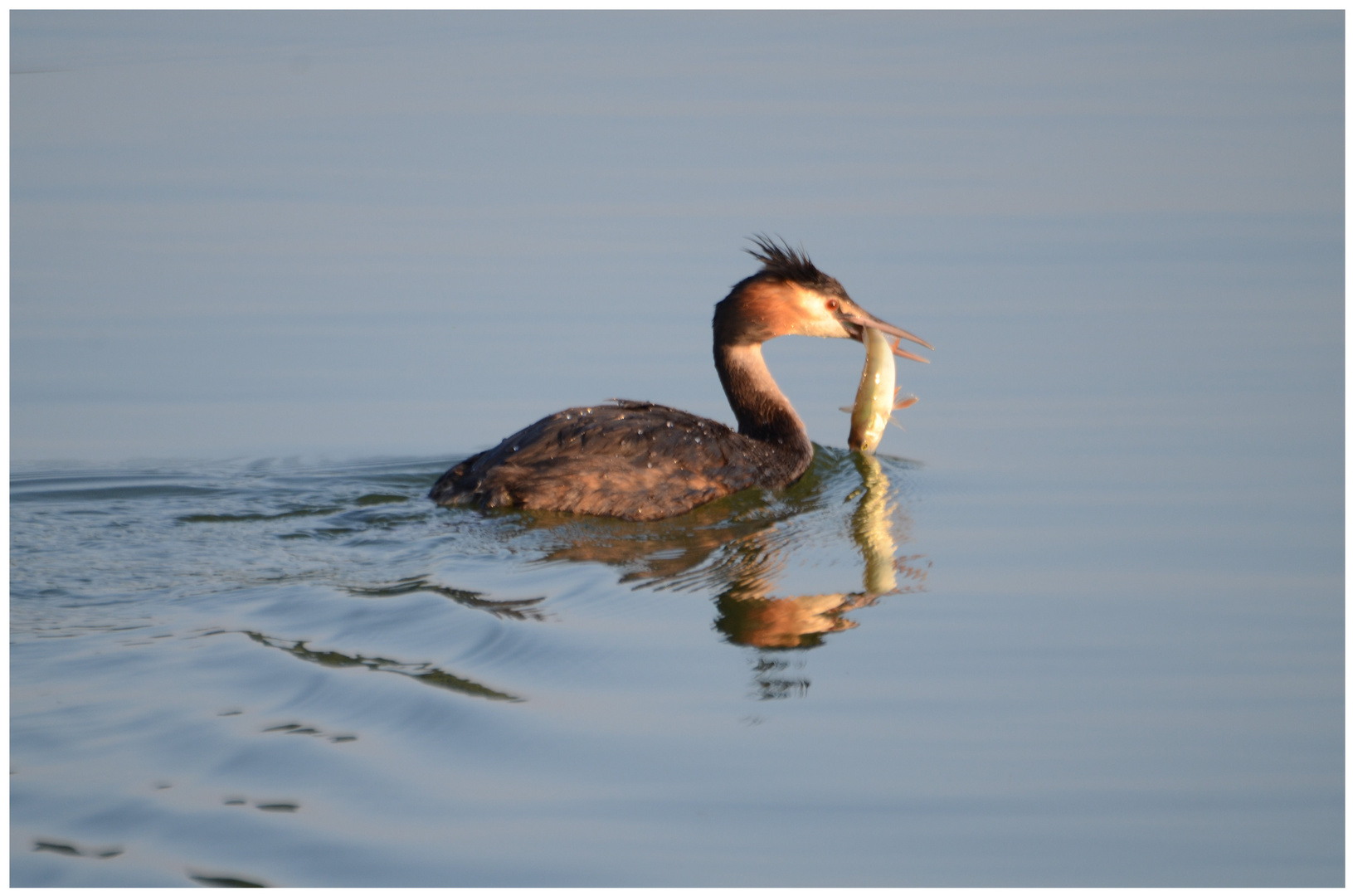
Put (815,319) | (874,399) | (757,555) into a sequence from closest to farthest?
(757,555) < (874,399) < (815,319)

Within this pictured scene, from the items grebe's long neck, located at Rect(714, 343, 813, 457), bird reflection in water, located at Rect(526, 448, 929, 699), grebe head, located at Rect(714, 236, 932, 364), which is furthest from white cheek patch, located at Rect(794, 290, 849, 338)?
bird reflection in water, located at Rect(526, 448, 929, 699)

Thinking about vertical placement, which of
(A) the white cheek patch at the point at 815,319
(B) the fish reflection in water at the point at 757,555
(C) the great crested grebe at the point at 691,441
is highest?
(A) the white cheek patch at the point at 815,319

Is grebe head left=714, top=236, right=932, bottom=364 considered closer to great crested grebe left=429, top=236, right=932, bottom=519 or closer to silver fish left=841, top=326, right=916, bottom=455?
great crested grebe left=429, top=236, right=932, bottom=519

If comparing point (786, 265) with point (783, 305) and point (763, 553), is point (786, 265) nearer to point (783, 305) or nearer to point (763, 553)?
point (783, 305)

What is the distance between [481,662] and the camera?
5.57 meters

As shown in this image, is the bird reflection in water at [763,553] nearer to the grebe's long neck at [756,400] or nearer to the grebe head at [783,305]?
the grebe's long neck at [756,400]

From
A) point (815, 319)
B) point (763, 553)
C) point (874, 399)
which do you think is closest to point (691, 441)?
point (763, 553)

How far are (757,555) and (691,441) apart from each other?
982 millimetres

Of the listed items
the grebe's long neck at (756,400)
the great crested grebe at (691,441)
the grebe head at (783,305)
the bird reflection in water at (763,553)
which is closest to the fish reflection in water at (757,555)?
the bird reflection in water at (763,553)

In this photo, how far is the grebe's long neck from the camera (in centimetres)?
863

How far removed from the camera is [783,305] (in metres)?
8.82

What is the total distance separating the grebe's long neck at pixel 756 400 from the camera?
863 cm

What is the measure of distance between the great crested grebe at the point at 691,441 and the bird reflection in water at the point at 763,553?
0.35ft

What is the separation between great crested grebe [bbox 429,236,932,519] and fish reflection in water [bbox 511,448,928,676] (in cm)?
11
